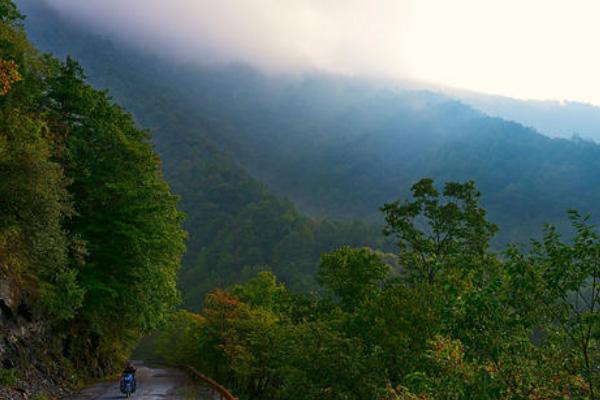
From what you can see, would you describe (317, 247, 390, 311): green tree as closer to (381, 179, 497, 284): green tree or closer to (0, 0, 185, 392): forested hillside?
(381, 179, 497, 284): green tree

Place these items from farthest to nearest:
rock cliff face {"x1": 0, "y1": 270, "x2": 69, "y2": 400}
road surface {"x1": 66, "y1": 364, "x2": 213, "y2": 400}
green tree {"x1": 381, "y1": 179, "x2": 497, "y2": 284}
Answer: green tree {"x1": 381, "y1": 179, "x2": 497, "y2": 284}, road surface {"x1": 66, "y1": 364, "x2": 213, "y2": 400}, rock cliff face {"x1": 0, "y1": 270, "x2": 69, "y2": 400}

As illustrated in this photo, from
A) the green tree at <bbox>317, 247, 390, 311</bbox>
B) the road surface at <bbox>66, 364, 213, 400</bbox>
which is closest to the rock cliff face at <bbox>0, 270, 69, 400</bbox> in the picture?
the road surface at <bbox>66, 364, 213, 400</bbox>

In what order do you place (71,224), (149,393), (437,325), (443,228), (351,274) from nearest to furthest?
(437,325) → (149,393) → (71,224) → (351,274) → (443,228)

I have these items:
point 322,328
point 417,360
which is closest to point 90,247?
point 322,328

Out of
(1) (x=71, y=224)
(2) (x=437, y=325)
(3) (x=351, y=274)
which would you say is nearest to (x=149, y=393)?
(1) (x=71, y=224)

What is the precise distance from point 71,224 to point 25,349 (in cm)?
864

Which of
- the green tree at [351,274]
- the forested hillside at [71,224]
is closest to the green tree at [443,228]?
the green tree at [351,274]

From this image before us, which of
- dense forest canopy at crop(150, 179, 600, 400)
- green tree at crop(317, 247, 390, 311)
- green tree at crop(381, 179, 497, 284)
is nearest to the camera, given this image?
dense forest canopy at crop(150, 179, 600, 400)

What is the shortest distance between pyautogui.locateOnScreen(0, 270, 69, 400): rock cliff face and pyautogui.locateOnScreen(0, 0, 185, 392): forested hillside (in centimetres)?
8

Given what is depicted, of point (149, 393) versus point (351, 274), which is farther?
point (351, 274)

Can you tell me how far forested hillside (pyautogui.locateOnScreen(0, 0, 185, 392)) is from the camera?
840 inches

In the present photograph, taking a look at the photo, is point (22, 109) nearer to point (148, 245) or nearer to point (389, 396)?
point (148, 245)

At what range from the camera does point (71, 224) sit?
100ft

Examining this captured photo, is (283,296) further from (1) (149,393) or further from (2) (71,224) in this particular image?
(2) (71,224)
